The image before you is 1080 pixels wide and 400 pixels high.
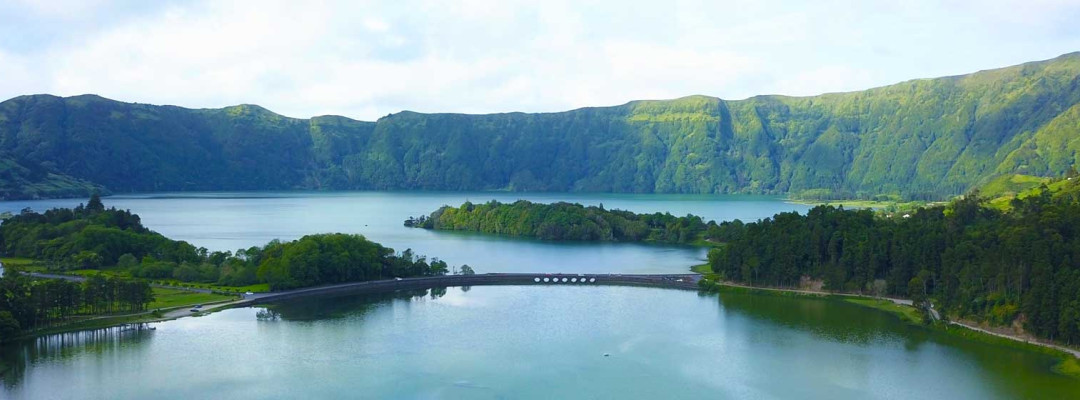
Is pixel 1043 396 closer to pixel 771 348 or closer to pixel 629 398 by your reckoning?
pixel 771 348

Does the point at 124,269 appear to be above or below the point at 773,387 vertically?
above

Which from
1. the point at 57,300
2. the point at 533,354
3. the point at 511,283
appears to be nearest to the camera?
the point at 533,354

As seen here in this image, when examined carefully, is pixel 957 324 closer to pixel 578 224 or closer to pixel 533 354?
pixel 533 354

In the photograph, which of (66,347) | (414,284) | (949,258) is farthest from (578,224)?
(66,347)

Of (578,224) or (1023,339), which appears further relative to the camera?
(578,224)

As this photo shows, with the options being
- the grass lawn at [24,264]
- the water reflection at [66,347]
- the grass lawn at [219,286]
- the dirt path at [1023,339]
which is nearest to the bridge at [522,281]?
the grass lawn at [219,286]

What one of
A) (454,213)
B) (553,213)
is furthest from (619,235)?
(454,213)
